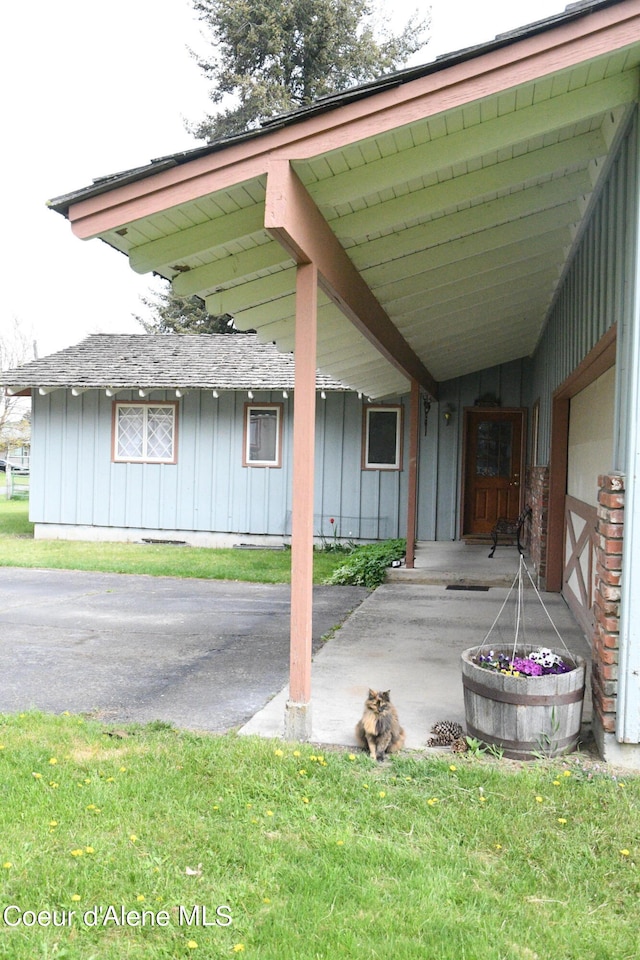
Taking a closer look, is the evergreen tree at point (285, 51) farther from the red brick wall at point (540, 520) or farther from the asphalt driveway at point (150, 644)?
the asphalt driveway at point (150, 644)

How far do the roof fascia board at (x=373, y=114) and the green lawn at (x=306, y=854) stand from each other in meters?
2.72

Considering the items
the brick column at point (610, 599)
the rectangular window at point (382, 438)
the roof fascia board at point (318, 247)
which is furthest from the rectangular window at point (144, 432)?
the brick column at point (610, 599)

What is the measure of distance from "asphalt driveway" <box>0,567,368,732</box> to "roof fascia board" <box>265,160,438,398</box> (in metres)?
2.67

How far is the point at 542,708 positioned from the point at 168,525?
1114 centimetres

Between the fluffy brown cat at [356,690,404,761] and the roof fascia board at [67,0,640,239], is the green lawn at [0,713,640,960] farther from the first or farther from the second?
the roof fascia board at [67,0,640,239]

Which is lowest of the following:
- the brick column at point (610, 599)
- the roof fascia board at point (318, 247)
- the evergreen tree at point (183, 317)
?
the brick column at point (610, 599)

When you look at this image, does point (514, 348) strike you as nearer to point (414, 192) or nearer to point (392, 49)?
point (414, 192)

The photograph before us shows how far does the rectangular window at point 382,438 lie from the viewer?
13.8 metres

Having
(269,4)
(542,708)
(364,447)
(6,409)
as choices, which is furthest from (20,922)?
(6,409)

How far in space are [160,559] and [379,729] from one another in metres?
8.84

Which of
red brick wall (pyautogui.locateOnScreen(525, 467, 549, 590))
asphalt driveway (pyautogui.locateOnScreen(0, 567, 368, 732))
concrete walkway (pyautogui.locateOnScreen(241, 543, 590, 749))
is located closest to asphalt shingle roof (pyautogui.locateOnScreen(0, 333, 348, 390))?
red brick wall (pyautogui.locateOnScreen(525, 467, 549, 590))

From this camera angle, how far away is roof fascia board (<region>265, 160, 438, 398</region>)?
399cm

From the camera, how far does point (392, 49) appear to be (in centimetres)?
2483

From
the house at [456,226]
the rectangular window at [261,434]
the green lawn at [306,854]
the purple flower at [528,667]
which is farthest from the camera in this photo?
the rectangular window at [261,434]
